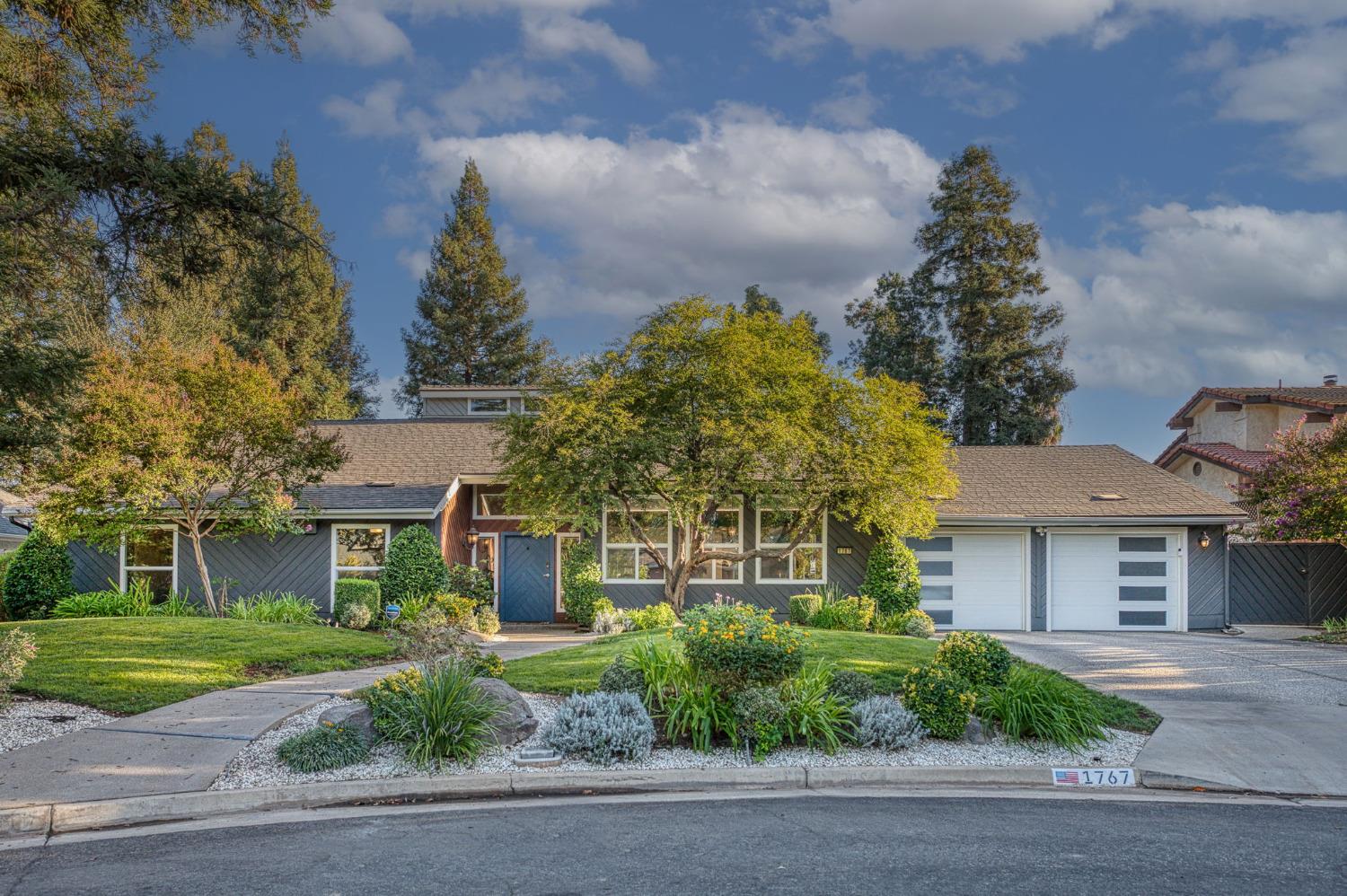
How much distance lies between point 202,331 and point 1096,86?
2772cm

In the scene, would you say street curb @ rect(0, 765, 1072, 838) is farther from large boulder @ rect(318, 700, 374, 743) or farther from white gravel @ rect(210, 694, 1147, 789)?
large boulder @ rect(318, 700, 374, 743)

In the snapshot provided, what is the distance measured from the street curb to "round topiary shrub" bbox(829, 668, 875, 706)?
119 centimetres

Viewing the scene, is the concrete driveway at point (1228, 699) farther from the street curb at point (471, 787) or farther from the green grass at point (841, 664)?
the street curb at point (471, 787)

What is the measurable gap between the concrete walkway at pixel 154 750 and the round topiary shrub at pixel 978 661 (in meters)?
6.19

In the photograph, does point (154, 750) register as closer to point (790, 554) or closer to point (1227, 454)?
point (790, 554)

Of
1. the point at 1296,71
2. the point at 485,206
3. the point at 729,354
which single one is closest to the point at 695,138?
the point at 729,354

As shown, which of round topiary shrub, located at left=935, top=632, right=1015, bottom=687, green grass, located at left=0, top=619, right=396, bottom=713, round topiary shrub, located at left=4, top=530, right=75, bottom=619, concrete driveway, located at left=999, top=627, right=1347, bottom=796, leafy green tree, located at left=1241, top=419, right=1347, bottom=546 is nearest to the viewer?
concrete driveway, located at left=999, top=627, right=1347, bottom=796

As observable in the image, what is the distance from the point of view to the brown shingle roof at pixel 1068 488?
18.6 meters

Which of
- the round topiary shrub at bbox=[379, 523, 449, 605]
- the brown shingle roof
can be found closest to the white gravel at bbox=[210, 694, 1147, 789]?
the round topiary shrub at bbox=[379, 523, 449, 605]

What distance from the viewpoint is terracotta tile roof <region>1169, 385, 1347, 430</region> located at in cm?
2522

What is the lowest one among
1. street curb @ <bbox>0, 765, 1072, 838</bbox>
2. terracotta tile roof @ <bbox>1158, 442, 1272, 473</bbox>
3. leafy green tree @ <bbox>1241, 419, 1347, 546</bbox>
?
street curb @ <bbox>0, 765, 1072, 838</bbox>

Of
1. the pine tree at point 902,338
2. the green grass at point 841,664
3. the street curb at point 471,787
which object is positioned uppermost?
the pine tree at point 902,338

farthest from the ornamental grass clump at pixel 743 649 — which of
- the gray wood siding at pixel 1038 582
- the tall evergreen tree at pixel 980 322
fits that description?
the tall evergreen tree at pixel 980 322

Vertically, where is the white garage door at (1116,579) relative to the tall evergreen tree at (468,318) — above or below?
below
